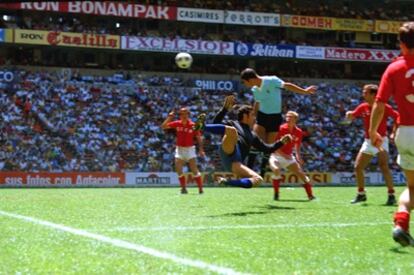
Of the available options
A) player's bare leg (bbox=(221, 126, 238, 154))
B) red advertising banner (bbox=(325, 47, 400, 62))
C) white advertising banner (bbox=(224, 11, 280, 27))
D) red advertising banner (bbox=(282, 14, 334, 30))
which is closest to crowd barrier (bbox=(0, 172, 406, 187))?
white advertising banner (bbox=(224, 11, 280, 27))

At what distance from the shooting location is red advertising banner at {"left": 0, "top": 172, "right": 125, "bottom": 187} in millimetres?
30625

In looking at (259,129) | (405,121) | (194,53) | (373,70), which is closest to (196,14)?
(194,53)

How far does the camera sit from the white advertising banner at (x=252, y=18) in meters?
47.5

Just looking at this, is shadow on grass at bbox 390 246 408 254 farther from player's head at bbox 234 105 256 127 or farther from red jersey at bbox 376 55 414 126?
player's head at bbox 234 105 256 127

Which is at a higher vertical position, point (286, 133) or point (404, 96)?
point (404, 96)

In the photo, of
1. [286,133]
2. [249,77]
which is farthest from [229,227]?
[286,133]

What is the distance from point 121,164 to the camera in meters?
33.4

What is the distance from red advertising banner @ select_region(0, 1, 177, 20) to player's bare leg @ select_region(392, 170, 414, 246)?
1493 inches

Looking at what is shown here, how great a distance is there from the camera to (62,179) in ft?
103

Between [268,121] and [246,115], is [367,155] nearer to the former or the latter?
[268,121]

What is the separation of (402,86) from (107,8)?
39.4 meters

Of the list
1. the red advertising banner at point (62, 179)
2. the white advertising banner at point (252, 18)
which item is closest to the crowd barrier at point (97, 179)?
the red advertising banner at point (62, 179)

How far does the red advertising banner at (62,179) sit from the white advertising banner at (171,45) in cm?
1407

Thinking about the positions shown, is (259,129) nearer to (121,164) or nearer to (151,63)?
(121,164)
